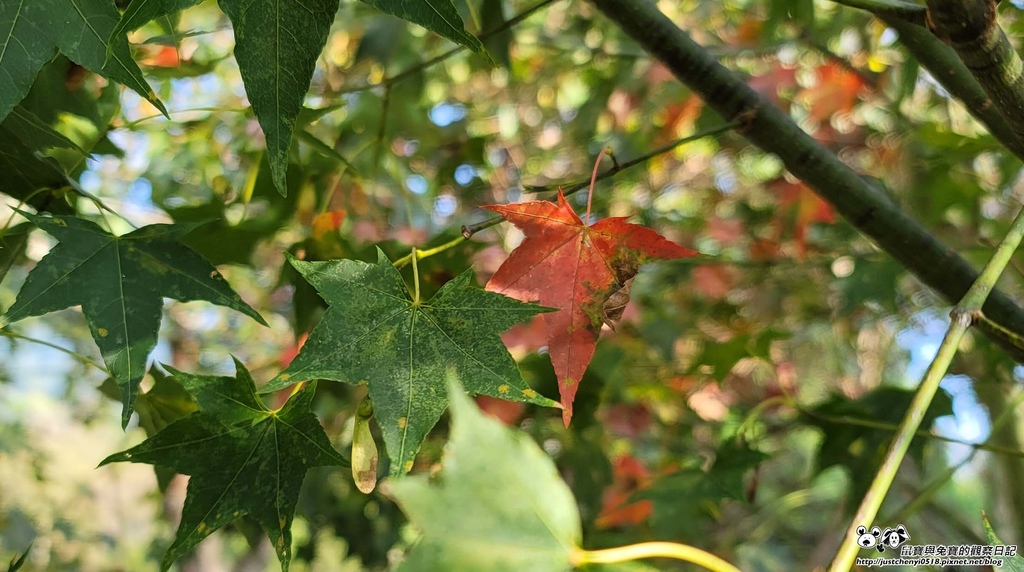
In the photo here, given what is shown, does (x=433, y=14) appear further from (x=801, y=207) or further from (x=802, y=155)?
(x=801, y=207)

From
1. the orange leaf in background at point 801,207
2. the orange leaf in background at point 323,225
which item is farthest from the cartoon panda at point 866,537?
the orange leaf in background at point 801,207

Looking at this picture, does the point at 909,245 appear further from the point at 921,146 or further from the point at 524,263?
the point at 921,146

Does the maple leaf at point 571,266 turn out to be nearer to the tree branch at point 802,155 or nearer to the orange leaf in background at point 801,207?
the tree branch at point 802,155

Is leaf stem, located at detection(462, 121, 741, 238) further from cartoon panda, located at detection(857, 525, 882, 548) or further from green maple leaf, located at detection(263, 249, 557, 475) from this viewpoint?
cartoon panda, located at detection(857, 525, 882, 548)

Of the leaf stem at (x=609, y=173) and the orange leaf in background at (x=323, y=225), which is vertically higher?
the leaf stem at (x=609, y=173)

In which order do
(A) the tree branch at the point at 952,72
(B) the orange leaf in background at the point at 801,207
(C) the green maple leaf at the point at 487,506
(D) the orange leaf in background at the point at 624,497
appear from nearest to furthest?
(C) the green maple leaf at the point at 487,506, (A) the tree branch at the point at 952,72, (D) the orange leaf in background at the point at 624,497, (B) the orange leaf in background at the point at 801,207

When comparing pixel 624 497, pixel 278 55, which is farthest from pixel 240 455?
pixel 624 497
